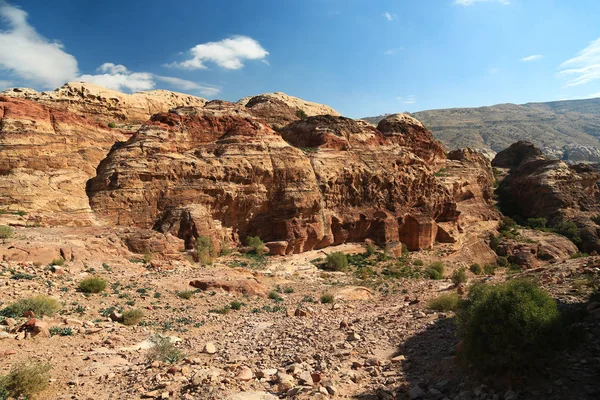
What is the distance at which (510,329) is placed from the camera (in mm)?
5793

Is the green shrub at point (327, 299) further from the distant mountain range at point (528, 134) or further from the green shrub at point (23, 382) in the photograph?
the distant mountain range at point (528, 134)

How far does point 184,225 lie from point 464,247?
24.8m

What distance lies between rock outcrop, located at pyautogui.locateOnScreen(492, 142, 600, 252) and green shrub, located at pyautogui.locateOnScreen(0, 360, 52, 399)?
44.3 meters

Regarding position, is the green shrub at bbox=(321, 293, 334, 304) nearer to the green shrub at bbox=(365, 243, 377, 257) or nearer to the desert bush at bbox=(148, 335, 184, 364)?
the desert bush at bbox=(148, 335, 184, 364)

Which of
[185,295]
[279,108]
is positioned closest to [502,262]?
[185,295]

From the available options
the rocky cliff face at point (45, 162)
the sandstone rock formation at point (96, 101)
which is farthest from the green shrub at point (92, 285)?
the sandstone rock formation at point (96, 101)

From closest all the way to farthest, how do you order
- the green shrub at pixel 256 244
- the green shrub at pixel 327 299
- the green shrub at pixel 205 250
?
the green shrub at pixel 327 299
the green shrub at pixel 205 250
the green shrub at pixel 256 244

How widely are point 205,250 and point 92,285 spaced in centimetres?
828

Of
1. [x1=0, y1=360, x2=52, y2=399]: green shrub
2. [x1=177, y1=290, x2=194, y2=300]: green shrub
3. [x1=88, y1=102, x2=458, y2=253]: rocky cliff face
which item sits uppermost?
[x1=88, y1=102, x2=458, y2=253]: rocky cliff face

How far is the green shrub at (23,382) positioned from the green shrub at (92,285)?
5.84 m

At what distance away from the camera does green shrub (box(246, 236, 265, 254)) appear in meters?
22.8

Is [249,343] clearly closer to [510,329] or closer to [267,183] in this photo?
[510,329]

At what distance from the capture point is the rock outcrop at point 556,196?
1513 inches

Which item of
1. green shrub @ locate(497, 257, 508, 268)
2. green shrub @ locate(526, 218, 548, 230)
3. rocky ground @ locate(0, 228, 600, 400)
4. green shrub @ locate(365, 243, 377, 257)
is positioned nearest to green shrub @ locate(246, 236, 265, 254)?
rocky ground @ locate(0, 228, 600, 400)
